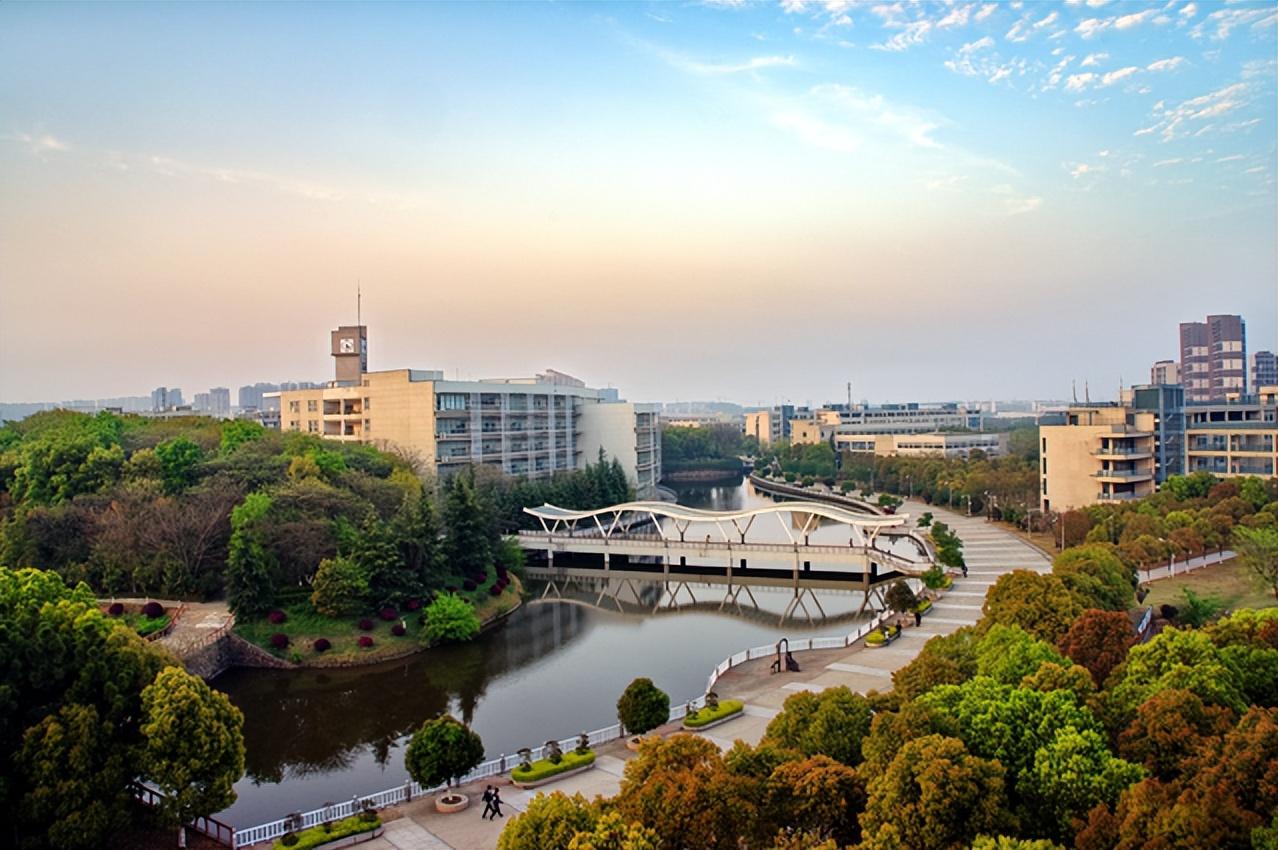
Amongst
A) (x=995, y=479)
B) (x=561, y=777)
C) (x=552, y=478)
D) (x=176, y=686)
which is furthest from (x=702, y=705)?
(x=995, y=479)

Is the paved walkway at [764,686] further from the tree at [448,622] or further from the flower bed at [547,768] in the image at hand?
the tree at [448,622]

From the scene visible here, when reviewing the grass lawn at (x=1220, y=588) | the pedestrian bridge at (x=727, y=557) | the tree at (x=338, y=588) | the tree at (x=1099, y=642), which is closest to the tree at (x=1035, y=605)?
the tree at (x=1099, y=642)

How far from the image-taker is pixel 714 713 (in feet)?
57.5

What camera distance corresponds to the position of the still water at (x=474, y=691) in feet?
59.6

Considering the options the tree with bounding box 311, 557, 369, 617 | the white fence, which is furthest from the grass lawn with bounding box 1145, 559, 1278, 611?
the tree with bounding box 311, 557, 369, 617

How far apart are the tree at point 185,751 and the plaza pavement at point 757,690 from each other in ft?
7.68

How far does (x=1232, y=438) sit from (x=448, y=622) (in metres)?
36.2

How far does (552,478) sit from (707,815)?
141ft

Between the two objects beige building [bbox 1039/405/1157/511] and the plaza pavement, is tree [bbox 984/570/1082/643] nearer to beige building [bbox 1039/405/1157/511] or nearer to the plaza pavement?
the plaza pavement

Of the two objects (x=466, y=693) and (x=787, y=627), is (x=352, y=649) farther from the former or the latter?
(x=787, y=627)

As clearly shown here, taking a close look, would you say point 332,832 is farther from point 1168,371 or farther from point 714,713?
point 1168,371

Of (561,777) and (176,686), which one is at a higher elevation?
(176,686)

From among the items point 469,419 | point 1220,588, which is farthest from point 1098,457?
point 469,419

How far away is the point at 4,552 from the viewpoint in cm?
2645
